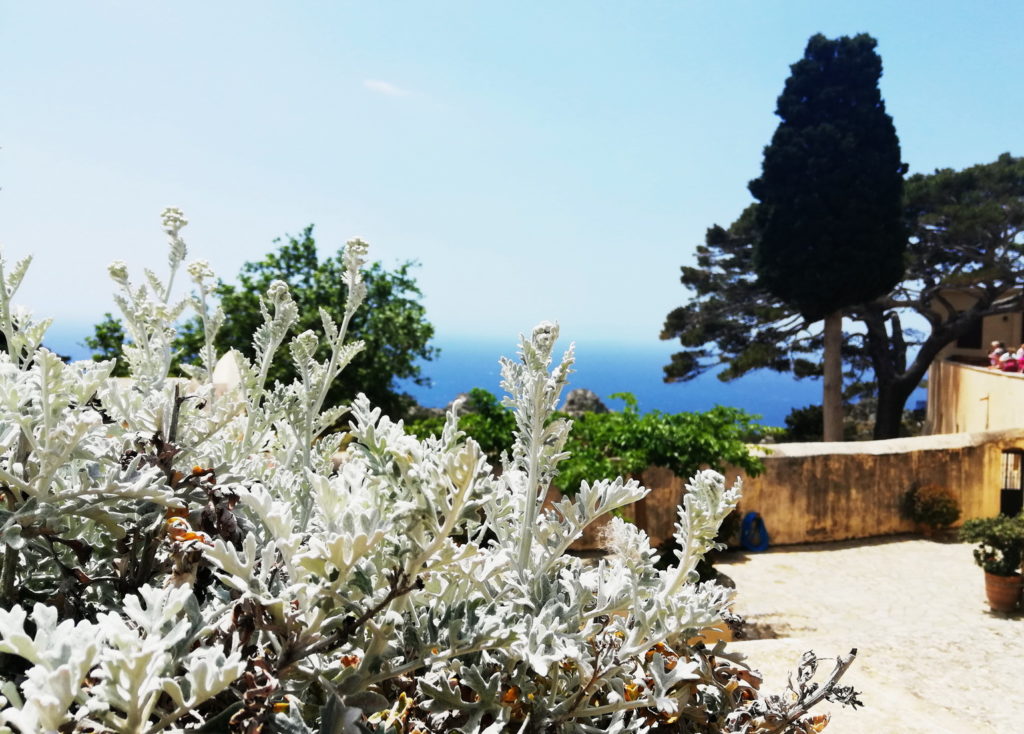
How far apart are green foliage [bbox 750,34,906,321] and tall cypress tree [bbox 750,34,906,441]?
25mm

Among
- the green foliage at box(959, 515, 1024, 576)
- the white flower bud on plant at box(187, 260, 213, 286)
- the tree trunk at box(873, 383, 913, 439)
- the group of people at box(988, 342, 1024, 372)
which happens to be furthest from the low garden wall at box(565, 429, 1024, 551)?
the tree trunk at box(873, 383, 913, 439)

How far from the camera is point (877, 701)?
2459 mm

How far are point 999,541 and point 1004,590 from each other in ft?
1.73

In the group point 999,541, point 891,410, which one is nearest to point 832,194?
point 891,410

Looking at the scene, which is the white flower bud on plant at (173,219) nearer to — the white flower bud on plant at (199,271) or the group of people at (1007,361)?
the white flower bud on plant at (199,271)

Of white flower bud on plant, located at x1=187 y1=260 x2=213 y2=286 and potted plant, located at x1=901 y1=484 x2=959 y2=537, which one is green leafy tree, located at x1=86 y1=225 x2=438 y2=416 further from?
white flower bud on plant, located at x1=187 y1=260 x2=213 y2=286

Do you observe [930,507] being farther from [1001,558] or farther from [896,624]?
[896,624]

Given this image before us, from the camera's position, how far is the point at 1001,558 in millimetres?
8766

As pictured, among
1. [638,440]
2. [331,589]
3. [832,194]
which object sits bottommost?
[331,589]

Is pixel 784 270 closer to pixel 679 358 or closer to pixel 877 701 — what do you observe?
pixel 679 358

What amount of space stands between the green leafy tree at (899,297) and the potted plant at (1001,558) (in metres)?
13.8

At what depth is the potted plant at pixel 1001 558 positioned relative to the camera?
8586 mm

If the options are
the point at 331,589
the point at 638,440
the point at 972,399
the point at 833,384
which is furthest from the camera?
the point at 833,384

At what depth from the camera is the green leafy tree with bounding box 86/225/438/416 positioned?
17.4m
